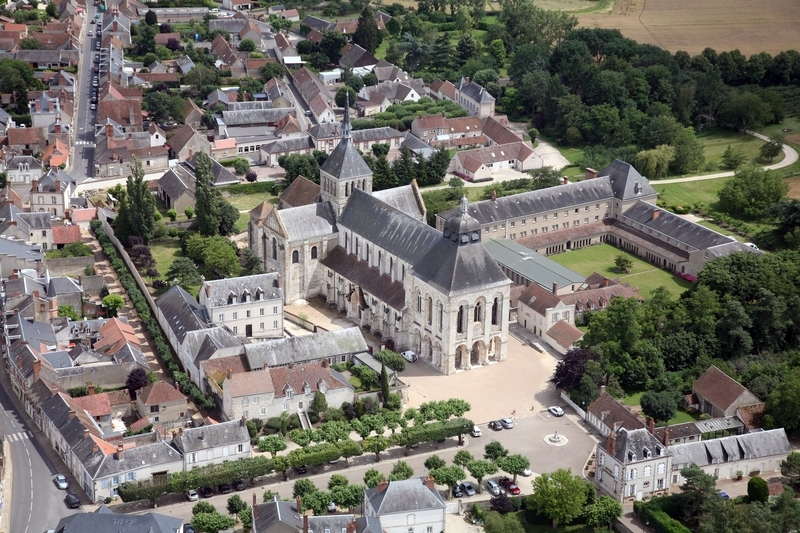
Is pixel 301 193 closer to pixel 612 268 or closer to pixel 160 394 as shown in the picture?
pixel 612 268

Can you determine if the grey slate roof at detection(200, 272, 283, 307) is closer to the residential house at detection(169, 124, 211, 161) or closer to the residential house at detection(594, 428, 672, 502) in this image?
the residential house at detection(594, 428, 672, 502)

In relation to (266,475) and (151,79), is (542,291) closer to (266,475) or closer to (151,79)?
(266,475)

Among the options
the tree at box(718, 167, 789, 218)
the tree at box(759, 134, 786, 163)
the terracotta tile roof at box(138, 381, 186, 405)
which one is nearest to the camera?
the terracotta tile roof at box(138, 381, 186, 405)

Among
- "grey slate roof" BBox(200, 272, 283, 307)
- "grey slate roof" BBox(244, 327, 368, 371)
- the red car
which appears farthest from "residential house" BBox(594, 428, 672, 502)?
"grey slate roof" BBox(200, 272, 283, 307)

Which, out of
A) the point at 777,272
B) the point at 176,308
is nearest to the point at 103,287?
the point at 176,308

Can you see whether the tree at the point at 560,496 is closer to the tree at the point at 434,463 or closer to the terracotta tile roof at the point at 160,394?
the tree at the point at 434,463

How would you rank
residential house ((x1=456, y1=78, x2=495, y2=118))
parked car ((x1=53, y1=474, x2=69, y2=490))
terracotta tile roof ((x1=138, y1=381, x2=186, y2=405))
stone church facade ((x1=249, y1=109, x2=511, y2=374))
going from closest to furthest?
parked car ((x1=53, y1=474, x2=69, y2=490)), terracotta tile roof ((x1=138, y1=381, x2=186, y2=405)), stone church facade ((x1=249, y1=109, x2=511, y2=374)), residential house ((x1=456, y1=78, x2=495, y2=118))
